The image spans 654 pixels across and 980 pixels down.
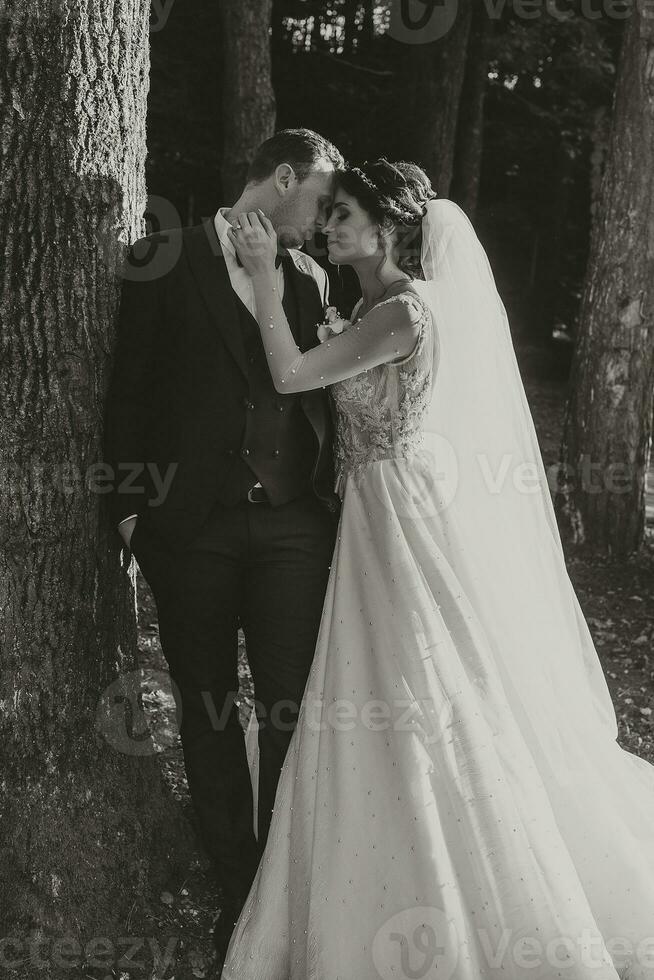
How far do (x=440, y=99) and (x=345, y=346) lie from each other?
826 cm

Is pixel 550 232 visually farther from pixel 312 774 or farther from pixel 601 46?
pixel 312 774

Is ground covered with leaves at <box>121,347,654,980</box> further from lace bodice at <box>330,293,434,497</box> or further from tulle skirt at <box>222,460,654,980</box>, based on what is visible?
lace bodice at <box>330,293,434,497</box>

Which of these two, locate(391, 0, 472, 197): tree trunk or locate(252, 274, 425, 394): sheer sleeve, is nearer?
locate(252, 274, 425, 394): sheer sleeve

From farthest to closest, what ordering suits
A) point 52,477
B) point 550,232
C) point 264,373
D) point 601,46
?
point 550,232, point 601,46, point 264,373, point 52,477

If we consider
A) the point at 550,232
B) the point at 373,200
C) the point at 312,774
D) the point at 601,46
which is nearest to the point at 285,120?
the point at 601,46

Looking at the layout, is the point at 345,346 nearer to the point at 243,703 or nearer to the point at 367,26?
the point at 243,703

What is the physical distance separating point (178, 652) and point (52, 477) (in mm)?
651

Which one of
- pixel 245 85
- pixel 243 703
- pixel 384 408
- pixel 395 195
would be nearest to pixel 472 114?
pixel 245 85

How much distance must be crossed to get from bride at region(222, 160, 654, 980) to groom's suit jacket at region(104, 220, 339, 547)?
4.7 inches

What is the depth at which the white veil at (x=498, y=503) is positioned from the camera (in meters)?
3.12

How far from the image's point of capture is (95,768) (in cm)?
290

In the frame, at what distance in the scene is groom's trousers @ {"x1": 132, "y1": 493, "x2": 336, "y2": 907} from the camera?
291 centimetres

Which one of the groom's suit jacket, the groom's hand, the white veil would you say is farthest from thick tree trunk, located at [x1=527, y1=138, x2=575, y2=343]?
the groom's hand

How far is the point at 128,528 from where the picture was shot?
2906 millimetres
